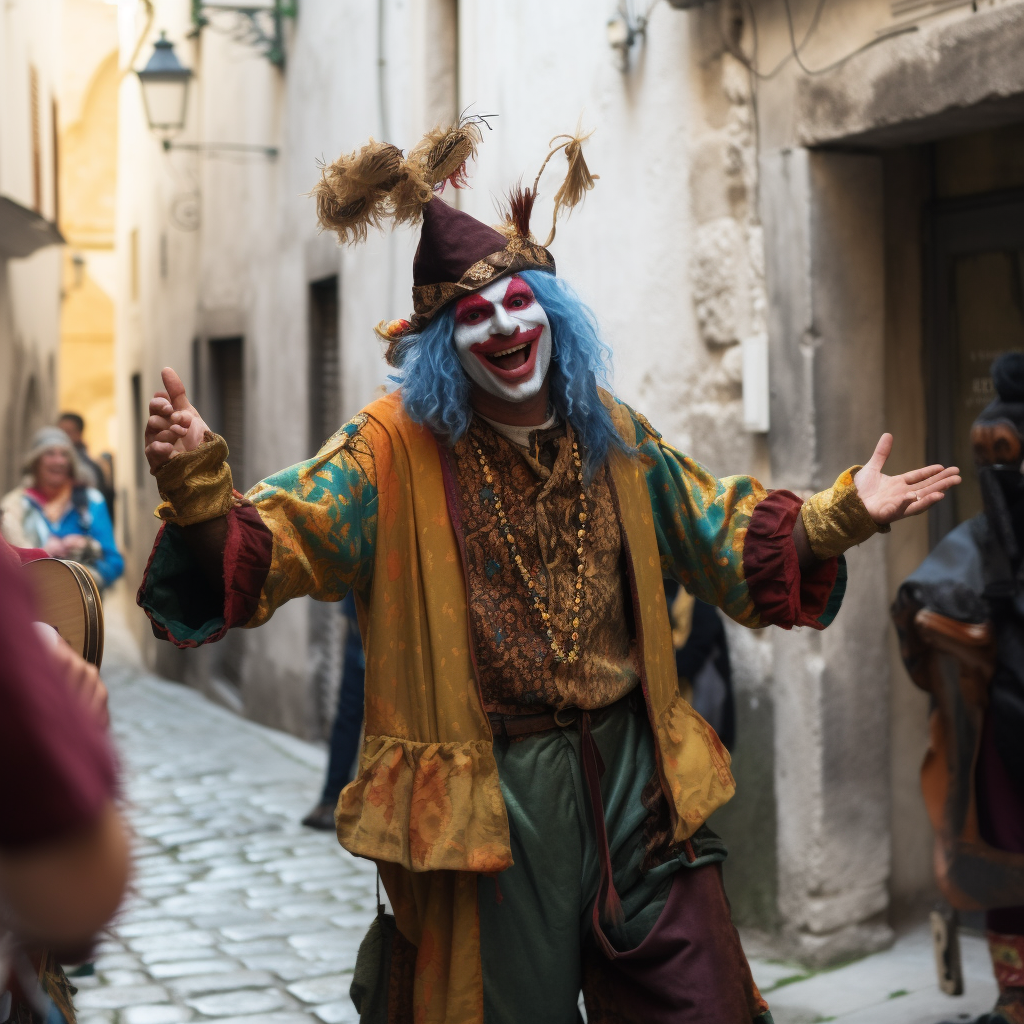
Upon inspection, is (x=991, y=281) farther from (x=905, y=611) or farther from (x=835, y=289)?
(x=905, y=611)

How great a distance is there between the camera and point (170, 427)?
8.16 feet

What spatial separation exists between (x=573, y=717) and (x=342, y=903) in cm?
312

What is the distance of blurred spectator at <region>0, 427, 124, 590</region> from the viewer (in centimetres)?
737

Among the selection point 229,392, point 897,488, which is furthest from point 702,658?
point 229,392

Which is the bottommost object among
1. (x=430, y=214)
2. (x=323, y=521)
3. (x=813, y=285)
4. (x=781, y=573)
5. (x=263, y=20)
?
(x=781, y=573)

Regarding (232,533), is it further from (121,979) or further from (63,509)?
(63,509)

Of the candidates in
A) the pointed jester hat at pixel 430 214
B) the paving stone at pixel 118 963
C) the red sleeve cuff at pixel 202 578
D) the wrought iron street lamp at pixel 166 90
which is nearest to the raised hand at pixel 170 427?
the red sleeve cuff at pixel 202 578

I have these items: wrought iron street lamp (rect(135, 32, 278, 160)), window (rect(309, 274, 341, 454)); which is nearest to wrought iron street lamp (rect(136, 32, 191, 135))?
wrought iron street lamp (rect(135, 32, 278, 160))

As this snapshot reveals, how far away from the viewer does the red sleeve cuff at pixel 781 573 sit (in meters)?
2.96

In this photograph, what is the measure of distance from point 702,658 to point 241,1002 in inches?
69.0

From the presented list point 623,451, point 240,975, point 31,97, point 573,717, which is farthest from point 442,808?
point 31,97

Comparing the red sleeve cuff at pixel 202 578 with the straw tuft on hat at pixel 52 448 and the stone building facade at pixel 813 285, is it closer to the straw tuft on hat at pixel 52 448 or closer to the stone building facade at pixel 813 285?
the stone building facade at pixel 813 285

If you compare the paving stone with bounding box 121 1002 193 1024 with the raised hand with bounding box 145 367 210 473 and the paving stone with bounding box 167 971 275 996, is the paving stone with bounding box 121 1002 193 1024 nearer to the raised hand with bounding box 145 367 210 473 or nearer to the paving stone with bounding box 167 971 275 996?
the paving stone with bounding box 167 971 275 996

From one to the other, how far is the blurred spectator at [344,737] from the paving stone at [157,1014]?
2.29 meters
